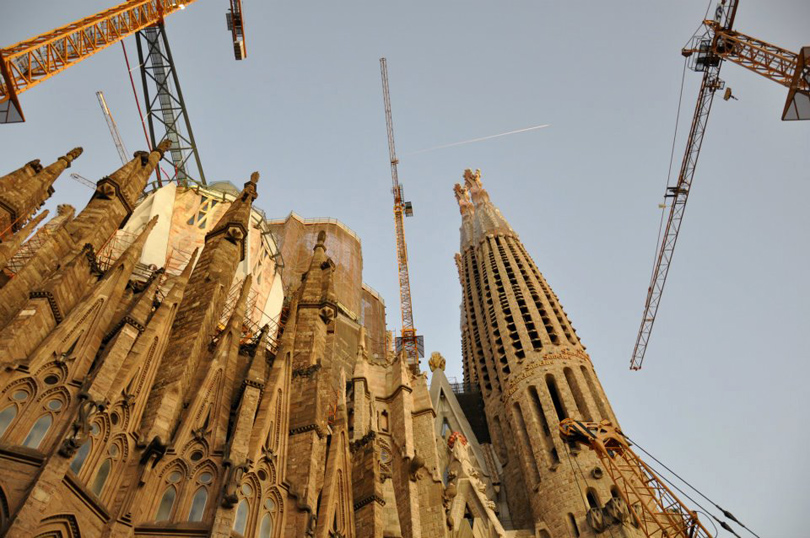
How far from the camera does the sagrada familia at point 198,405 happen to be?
435 inches

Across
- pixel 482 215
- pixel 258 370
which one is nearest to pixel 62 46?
pixel 258 370

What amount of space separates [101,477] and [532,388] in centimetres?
3105

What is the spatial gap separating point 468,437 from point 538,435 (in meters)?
5.60

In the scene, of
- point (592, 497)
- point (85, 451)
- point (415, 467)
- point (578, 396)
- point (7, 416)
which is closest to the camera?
point (7, 416)

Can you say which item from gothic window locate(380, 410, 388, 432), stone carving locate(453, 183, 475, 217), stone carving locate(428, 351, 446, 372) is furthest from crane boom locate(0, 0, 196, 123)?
stone carving locate(453, 183, 475, 217)

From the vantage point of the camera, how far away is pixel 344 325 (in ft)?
119

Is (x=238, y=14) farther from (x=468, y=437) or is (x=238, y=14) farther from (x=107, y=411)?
(x=107, y=411)

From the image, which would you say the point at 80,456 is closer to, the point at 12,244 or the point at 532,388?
the point at 12,244

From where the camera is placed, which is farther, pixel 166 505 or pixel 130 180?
pixel 130 180

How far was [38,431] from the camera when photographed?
10797mm

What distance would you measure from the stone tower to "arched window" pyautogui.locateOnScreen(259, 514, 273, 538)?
69.1ft

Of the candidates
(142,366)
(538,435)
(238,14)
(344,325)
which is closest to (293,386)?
(142,366)

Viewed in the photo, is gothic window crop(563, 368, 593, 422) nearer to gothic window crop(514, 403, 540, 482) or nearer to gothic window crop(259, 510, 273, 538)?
gothic window crop(514, 403, 540, 482)

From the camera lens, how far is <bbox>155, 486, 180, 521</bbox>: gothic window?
37.5 feet
